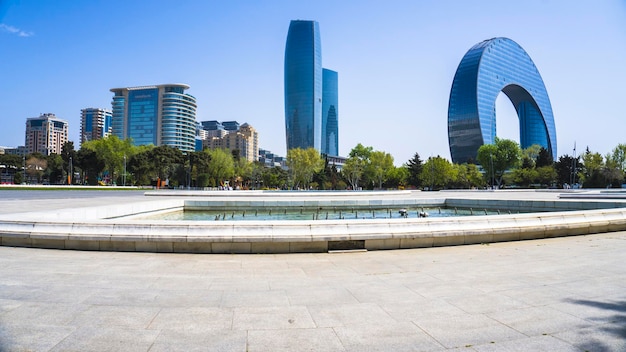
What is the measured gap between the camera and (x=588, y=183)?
66.2 meters

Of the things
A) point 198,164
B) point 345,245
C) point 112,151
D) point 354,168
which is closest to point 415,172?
point 354,168

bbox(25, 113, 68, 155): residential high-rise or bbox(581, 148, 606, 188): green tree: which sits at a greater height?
bbox(25, 113, 68, 155): residential high-rise

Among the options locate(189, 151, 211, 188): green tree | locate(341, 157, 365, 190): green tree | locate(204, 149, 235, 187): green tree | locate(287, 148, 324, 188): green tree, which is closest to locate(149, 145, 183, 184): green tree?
locate(189, 151, 211, 188): green tree

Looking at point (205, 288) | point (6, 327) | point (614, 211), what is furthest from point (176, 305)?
point (614, 211)

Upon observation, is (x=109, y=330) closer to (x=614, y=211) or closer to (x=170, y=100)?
(x=614, y=211)

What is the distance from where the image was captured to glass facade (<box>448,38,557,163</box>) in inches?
5256

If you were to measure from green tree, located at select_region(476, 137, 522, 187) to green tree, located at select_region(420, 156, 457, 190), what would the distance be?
32.7ft

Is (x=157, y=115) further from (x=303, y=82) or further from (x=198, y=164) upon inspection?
(x=198, y=164)

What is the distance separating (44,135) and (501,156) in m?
190

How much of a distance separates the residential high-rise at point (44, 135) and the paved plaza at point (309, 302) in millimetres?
199675

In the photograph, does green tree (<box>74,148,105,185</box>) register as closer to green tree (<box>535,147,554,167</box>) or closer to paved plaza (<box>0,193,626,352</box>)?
paved plaza (<box>0,193,626,352</box>)

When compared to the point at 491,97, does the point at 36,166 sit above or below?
below

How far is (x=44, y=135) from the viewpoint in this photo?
173 metres

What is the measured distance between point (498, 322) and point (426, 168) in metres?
83.5
